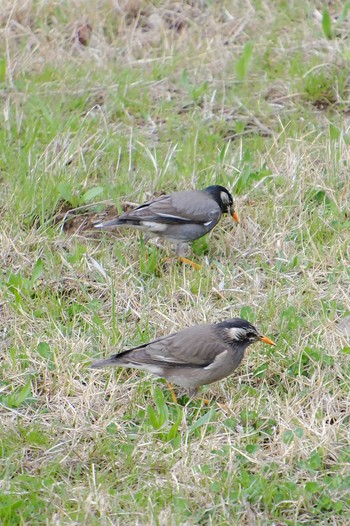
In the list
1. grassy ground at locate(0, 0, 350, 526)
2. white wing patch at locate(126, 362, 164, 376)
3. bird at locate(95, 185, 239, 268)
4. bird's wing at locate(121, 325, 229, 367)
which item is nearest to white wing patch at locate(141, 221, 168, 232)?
bird at locate(95, 185, 239, 268)

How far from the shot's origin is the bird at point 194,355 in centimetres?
575

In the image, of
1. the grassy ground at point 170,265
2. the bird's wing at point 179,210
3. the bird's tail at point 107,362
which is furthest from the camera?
the bird's wing at point 179,210

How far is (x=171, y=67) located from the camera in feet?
30.8

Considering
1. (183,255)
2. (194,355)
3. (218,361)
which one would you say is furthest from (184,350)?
(183,255)

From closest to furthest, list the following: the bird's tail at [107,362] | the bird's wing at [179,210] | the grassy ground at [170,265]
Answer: the grassy ground at [170,265] < the bird's tail at [107,362] < the bird's wing at [179,210]

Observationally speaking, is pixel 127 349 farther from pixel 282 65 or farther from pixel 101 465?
pixel 282 65

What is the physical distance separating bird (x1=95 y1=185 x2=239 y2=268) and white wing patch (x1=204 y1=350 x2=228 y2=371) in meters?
1.34

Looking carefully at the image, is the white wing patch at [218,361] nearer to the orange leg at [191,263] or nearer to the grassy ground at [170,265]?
the grassy ground at [170,265]

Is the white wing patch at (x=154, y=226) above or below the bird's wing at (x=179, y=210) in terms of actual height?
below

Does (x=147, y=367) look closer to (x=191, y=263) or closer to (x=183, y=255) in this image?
(x=191, y=263)

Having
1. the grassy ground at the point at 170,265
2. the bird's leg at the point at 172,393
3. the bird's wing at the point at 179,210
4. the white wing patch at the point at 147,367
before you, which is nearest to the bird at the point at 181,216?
the bird's wing at the point at 179,210

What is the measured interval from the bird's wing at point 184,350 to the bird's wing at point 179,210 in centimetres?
135

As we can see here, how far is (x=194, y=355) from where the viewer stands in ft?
19.3

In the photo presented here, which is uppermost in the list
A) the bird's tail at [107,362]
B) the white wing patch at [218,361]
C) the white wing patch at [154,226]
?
the bird's tail at [107,362]
